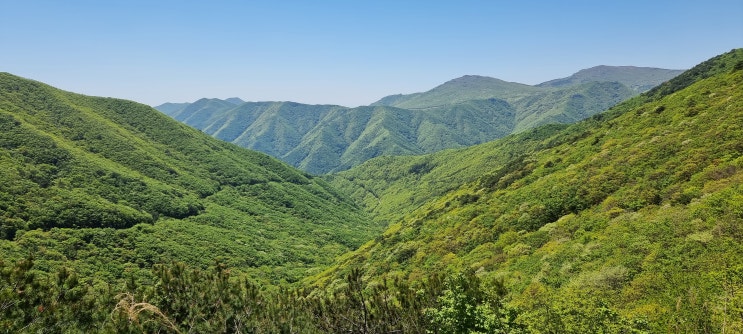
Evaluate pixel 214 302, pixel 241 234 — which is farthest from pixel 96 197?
pixel 214 302

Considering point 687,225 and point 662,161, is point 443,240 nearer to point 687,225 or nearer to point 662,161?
point 662,161

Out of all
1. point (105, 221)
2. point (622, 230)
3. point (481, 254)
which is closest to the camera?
point (622, 230)

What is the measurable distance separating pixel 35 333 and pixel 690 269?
125ft

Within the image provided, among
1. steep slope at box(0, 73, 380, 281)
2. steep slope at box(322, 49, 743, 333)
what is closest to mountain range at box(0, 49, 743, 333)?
steep slope at box(322, 49, 743, 333)

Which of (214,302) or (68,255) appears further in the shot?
(68,255)

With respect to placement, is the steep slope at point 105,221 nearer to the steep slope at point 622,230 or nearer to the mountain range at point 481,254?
the mountain range at point 481,254

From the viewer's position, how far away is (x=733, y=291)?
1880 cm

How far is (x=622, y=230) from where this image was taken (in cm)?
4322

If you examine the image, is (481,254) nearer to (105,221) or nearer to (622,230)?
(622,230)

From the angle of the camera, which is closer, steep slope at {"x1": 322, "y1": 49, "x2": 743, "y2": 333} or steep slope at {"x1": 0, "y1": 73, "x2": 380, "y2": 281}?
steep slope at {"x1": 322, "y1": 49, "x2": 743, "y2": 333}

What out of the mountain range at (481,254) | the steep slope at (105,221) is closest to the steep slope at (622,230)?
the mountain range at (481,254)

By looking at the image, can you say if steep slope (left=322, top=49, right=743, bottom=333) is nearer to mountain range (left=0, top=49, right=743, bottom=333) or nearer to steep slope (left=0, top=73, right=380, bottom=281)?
mountain range (left=0, top=49, right=743, bottom=333)

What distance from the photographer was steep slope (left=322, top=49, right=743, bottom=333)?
21281 mm

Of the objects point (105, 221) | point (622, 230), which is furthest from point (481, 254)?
point (105, 221)
